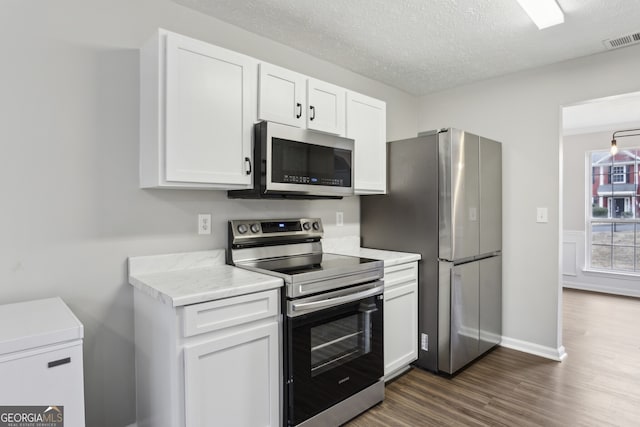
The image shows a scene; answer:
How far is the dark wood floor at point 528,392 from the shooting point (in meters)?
2.23

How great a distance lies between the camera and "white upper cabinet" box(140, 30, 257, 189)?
71.2 inches

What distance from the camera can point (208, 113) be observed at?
6.37 ft

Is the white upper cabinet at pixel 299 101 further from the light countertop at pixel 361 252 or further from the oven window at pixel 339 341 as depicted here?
the oven window at pixel 339 341

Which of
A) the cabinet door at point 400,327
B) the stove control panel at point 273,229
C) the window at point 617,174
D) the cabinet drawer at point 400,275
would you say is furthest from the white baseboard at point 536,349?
the window at point 617,174

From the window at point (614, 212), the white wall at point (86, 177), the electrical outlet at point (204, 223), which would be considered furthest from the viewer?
the window at point (614, 212)

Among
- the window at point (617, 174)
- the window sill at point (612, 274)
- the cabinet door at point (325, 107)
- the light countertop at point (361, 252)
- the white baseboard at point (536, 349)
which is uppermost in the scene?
the cabinet door at point (325, 107)

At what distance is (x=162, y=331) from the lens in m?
1.69

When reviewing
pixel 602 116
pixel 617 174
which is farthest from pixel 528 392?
pixel 617 174

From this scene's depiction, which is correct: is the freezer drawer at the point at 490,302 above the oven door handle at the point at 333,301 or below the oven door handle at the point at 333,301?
below

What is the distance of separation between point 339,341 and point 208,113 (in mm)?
1490

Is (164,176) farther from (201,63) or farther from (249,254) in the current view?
(249,254)

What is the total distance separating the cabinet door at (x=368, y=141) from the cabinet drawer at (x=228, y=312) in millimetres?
1265

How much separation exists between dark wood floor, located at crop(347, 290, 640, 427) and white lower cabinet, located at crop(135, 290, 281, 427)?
741mm

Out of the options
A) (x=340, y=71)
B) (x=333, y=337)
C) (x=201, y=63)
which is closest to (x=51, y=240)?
(x=201, y=63)
